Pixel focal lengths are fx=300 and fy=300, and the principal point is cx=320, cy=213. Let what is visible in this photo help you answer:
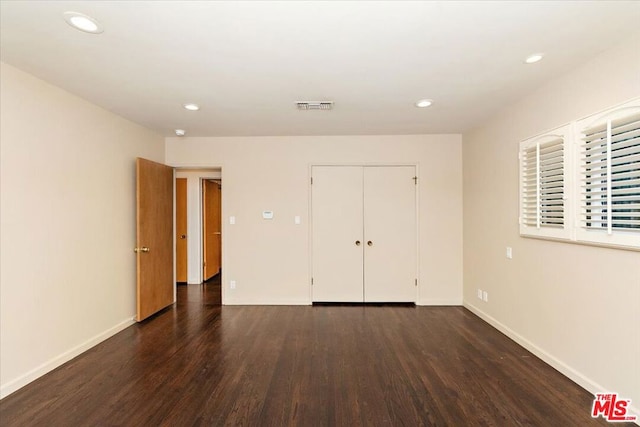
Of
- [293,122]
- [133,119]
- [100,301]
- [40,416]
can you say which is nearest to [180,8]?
[293,122]

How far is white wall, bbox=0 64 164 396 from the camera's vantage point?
91.7 inches

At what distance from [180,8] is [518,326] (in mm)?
3967

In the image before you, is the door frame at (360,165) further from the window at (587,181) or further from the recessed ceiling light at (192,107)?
the recessed ceiling light at (192,107)

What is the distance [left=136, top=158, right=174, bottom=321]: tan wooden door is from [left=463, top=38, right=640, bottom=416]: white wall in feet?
14.2

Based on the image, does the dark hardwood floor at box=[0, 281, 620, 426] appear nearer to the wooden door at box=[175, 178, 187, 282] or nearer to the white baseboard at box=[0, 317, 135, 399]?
the white baseboard at box=[0, 317, 135, 399]

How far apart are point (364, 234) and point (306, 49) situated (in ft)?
9.62

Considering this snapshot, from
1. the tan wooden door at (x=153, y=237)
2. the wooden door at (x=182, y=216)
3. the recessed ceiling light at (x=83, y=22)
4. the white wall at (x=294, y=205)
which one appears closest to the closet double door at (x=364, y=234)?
the white wall at (x=294, y=205)

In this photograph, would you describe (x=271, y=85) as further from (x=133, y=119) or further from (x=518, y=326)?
(x=518, y=326)

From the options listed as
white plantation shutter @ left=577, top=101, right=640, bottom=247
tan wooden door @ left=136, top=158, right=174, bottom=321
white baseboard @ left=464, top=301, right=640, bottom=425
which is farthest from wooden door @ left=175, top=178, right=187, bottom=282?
white plantation shutter @ left=577, top=101, right=640, bottom=247

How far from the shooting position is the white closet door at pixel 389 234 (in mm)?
4500

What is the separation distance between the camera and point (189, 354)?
292 cm

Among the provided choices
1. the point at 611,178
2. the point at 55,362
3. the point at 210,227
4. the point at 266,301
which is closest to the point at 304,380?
the point at 266,301

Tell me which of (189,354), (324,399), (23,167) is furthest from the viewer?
(189,354)

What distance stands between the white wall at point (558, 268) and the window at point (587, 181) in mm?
102
